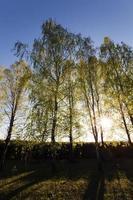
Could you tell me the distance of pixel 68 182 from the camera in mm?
17203

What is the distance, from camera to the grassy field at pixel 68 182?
15.0 m

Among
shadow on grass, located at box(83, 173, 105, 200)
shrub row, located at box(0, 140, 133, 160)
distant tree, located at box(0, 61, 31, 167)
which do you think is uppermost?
distant tree, located at box(0, 61, 31, 167)

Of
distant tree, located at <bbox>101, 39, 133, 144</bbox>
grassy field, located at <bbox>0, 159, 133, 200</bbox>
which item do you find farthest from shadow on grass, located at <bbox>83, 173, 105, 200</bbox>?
distant tree, located at <bbox>101, 39, 133, 144</bbox>

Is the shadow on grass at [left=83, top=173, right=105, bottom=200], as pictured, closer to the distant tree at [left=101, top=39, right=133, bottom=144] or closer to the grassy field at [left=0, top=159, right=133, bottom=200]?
the grassy field at [left=0, top=159, right=133, bottom=200]

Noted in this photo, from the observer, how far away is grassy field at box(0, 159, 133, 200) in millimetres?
14953

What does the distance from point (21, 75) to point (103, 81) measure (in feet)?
26.7

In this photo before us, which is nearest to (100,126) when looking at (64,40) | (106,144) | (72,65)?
(106,144)

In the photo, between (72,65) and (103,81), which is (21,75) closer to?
(72,65)

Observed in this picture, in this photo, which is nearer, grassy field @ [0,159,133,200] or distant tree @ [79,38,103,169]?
grassy field @ [0,159,133,200]

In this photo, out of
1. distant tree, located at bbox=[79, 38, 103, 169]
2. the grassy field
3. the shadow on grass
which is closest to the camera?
the shadow on grass

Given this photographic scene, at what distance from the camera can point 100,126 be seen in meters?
25.0

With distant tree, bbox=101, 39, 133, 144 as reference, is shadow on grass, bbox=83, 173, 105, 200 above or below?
below

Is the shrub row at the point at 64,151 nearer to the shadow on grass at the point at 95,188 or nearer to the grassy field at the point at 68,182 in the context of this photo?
the grassy field at the point at 68,182

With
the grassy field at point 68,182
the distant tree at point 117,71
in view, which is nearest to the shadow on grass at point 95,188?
the grassy field at point 68,182
